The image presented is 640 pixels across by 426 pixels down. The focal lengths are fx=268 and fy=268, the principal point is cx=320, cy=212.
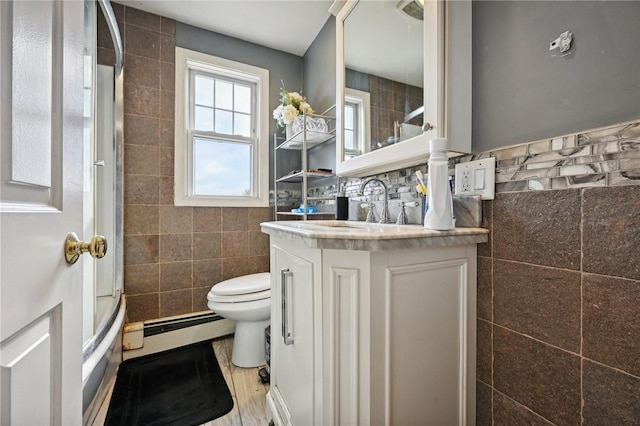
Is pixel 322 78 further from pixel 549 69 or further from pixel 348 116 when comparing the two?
pixel 549 69

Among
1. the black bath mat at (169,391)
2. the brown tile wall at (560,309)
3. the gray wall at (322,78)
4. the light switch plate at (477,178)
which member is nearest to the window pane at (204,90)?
the gray wall at (322,78)

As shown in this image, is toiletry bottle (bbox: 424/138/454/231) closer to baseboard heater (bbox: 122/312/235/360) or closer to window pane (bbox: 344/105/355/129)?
window pane (bbox: 344/105/355/129)

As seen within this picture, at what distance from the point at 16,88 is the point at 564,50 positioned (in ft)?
3.72

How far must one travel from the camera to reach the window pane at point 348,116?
145 cm

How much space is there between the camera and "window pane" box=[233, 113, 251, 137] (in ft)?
7.27

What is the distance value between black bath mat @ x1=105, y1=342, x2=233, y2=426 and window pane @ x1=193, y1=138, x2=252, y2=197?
1.16m

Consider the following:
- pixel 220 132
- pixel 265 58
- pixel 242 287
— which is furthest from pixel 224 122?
pixel 242 287

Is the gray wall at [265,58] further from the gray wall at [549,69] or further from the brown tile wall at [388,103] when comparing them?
the gray wall at [549,69]

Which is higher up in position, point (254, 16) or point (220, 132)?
point (254, 16)

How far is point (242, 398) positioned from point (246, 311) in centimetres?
42

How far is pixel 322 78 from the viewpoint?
6.66ft

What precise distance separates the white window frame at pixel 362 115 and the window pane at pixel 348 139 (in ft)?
0.12

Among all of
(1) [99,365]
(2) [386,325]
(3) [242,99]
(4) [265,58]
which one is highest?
(4) [265,58]

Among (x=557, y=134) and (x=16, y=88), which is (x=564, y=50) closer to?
(x=557, y=134)
